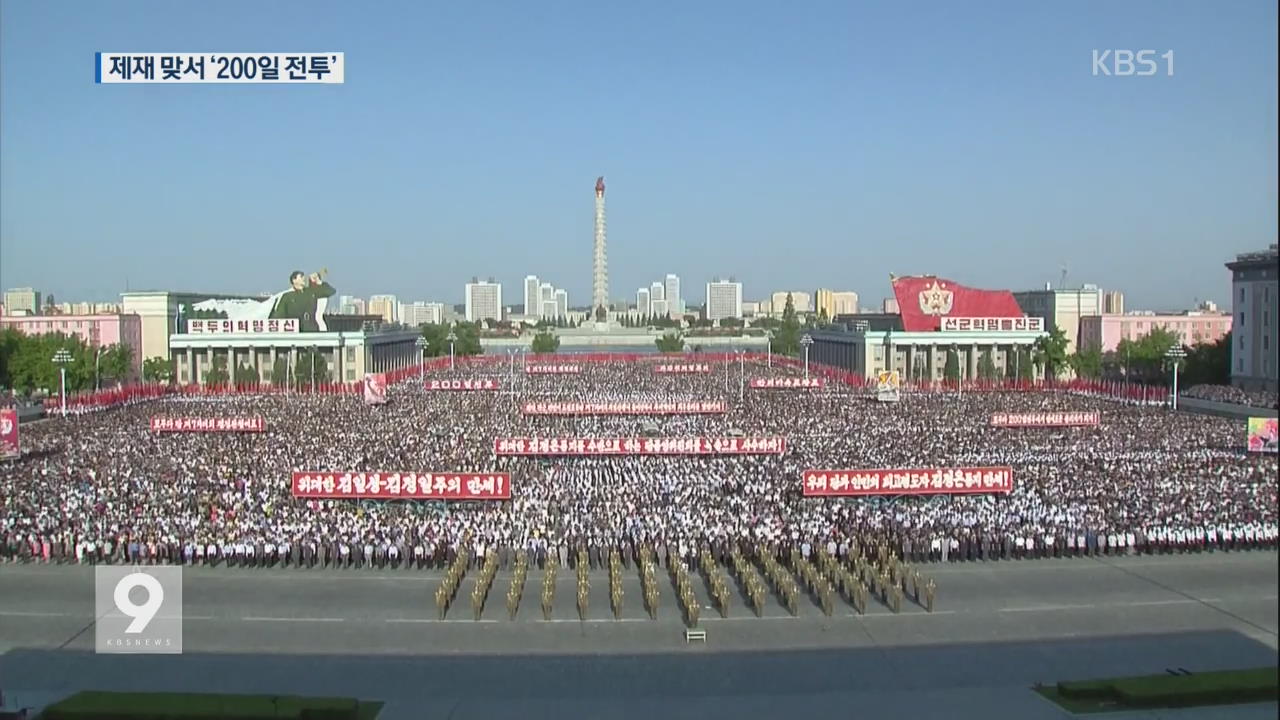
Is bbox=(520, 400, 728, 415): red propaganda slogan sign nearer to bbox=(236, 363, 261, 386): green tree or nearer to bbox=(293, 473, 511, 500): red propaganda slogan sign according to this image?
bbox=(293, 473, 511, 500): red propaganda slogan sign

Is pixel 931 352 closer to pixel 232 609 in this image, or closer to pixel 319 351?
pixel 319 351

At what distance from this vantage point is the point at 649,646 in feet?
53.0

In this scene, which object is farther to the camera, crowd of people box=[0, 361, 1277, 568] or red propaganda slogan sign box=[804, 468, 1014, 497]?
red propaganda slogan sign box=[804, 468, 1014, 497]

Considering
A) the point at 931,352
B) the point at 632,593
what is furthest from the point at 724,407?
the point at 931,352

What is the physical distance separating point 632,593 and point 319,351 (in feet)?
196

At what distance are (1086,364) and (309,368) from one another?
51938 mm

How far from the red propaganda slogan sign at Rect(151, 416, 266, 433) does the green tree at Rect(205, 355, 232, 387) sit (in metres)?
23.7

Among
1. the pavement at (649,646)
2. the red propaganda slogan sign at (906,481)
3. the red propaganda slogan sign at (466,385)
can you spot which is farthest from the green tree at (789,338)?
the pavement at (649,646)

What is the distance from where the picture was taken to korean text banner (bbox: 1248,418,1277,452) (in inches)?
453

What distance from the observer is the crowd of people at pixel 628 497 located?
2097 centimetres

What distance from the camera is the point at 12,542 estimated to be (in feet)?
70.5

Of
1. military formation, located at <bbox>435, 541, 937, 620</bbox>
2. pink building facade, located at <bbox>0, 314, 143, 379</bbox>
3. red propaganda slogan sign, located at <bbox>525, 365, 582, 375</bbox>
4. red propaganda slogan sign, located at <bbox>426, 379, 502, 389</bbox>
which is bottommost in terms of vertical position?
military formation, located at <bbox>435, 541, 937, 620</bbox>

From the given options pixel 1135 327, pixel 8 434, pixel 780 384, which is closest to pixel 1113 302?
pixel 1135 327


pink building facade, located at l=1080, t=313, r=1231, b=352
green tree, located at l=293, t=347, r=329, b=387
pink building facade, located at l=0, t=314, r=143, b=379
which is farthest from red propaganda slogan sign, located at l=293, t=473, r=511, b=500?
pink building facade, located at l=1080, t=313, r=1231, b=352
